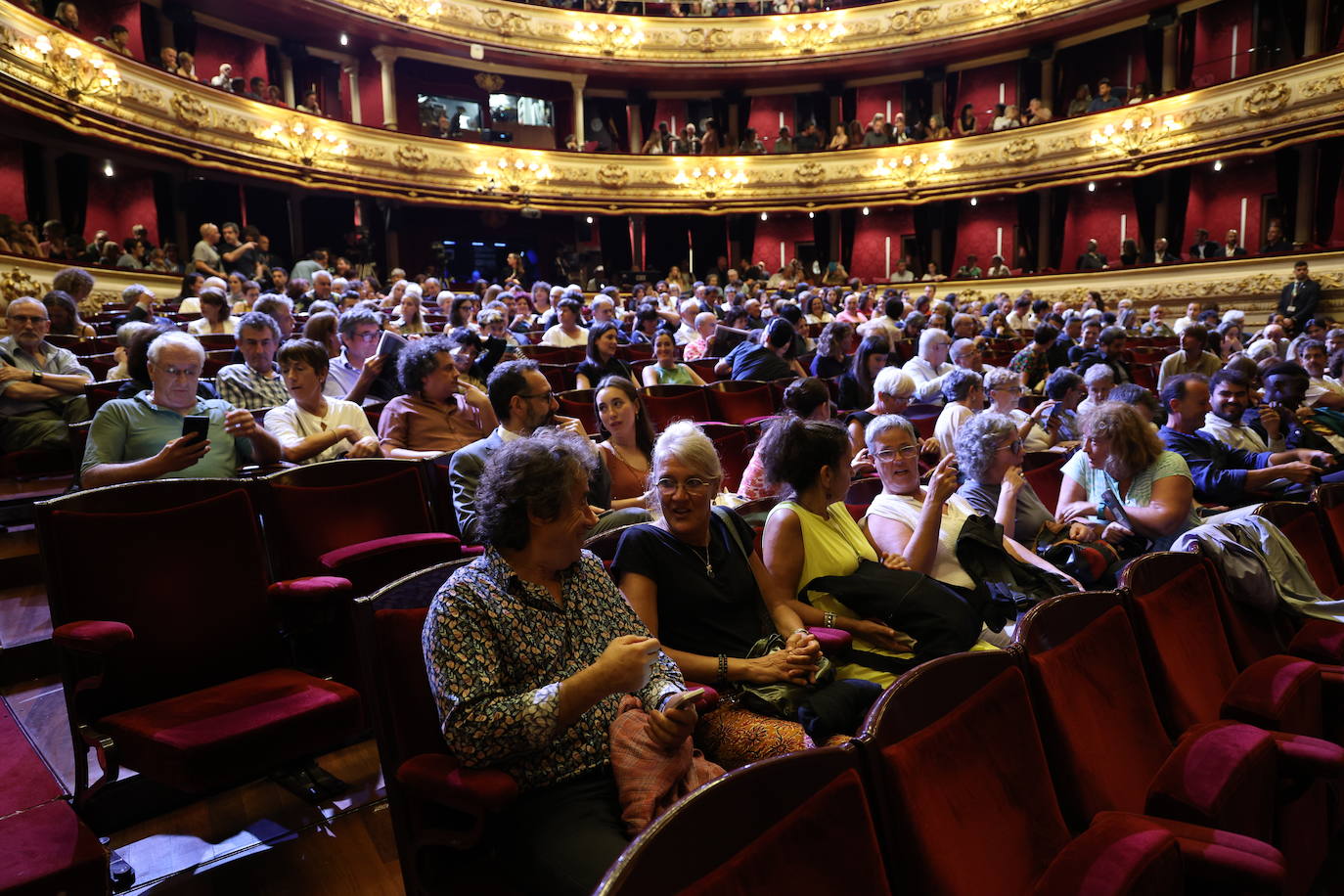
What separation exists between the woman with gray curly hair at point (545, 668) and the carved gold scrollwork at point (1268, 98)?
12287mm

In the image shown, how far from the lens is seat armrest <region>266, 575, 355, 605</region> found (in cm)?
179

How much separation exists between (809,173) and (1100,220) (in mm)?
4634

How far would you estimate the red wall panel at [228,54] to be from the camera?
1150cm

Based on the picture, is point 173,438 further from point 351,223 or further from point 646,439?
point 351,223

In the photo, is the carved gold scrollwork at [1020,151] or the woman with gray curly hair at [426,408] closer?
the woman with gray curly hair at [426,408]

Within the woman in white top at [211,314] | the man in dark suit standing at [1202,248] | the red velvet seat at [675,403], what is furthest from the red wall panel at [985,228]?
the woman in white top at [211,314]

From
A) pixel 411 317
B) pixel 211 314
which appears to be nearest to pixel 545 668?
pixel 411 317

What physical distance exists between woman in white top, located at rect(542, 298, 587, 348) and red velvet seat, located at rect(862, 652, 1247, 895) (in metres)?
4.83

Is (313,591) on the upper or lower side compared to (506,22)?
lower

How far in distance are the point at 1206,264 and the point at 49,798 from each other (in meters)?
12.7

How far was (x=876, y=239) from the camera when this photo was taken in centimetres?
1527

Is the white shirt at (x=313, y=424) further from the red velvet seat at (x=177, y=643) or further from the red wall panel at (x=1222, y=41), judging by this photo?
the red wall panel at (x=1222, y=41)

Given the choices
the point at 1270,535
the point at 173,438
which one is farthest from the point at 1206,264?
the point at 173,438

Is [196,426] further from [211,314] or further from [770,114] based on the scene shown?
[770,114]
